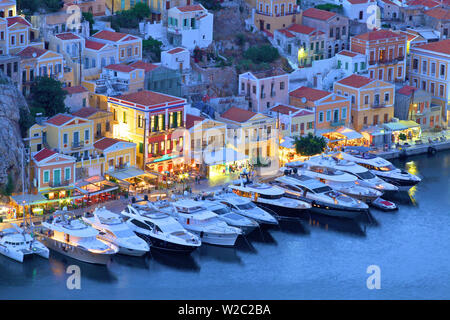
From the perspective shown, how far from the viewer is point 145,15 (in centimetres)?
9788

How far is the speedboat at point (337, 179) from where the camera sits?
268ft

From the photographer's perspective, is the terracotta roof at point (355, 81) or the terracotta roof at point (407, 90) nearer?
the terracotta roof at point (355, 81)

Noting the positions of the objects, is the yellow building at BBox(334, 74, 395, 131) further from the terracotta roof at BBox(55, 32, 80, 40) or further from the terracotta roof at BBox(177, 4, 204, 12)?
the terracotta roof at BBox(55, 32, 80, 40)

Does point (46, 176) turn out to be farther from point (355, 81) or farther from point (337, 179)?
point (355, 81)

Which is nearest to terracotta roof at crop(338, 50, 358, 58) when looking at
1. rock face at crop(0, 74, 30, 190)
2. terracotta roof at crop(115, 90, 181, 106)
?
terracotta roof at crop(115, 90, 181, 106)

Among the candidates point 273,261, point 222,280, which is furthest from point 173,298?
point 273,261

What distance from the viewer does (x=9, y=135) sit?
75.7m

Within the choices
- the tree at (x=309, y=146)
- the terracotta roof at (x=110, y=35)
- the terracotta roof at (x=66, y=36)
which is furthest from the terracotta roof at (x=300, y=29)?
the terracotta roof at (x=66, y=36)

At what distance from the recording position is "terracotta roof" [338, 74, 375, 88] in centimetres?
9544

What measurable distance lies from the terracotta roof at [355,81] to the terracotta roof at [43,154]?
91.5 ft

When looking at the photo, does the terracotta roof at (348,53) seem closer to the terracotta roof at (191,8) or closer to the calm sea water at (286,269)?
the terracotta roof at (191,8)

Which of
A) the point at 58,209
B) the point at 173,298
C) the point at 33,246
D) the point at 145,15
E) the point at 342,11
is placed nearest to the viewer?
the point at 173,298

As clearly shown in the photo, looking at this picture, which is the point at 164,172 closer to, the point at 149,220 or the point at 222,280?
the point at 149,220

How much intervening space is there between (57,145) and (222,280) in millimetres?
→ 16880
